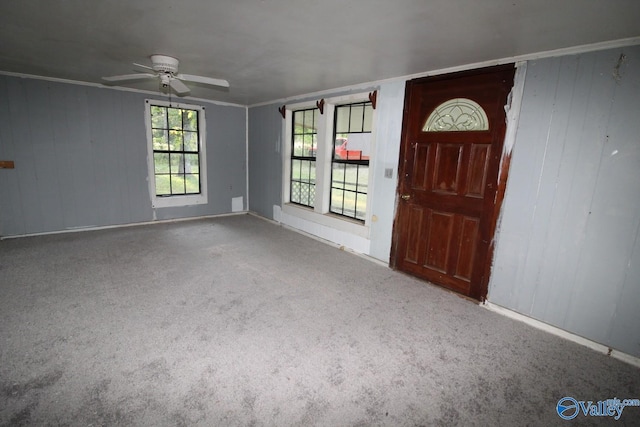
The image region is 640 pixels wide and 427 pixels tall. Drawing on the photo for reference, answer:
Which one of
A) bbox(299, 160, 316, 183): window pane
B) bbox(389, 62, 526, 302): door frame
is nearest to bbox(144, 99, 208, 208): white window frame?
bbox(299, 160, 316, 183): window pane

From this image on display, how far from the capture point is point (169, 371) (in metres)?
1.91

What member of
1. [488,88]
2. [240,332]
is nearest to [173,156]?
[240,332]

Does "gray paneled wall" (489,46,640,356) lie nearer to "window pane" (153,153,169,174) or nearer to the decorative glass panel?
the decorative glass panel

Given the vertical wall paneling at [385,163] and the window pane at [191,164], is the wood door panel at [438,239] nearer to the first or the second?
the vertical wall paneling at [385,163]

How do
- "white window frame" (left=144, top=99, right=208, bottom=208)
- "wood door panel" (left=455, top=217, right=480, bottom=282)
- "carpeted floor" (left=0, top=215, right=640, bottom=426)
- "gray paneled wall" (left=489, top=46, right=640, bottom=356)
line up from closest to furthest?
"carpeted floor" (left=0, top=215, right=640, bottom=426) → "gray paneled wall" (left=489, top=46, right=640, bottom=356) → "wood door panel" (left=455, top=217, right=480, bottom=282) → "white window frame" (left=144, top=99, right=208, bottom=208)

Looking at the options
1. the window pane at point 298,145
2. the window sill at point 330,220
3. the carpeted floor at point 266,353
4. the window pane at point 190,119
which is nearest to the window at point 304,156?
the window pane at point 298,145

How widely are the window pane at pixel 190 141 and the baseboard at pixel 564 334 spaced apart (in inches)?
214

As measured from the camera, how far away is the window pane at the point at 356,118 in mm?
4172

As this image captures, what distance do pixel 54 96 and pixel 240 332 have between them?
469 cm

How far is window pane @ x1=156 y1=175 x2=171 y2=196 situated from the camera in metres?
5.38

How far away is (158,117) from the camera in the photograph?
17.2ft

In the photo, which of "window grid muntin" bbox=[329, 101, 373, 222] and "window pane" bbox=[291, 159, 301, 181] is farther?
"window pane" bbox=[291, 159, 301, 181]

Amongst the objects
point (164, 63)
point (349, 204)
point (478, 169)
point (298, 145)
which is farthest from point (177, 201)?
point (478, 169)

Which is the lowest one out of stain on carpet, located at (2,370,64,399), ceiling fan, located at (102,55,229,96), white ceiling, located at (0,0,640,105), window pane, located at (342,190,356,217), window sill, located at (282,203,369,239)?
stain on carpet, located at (2,370,64,399)
